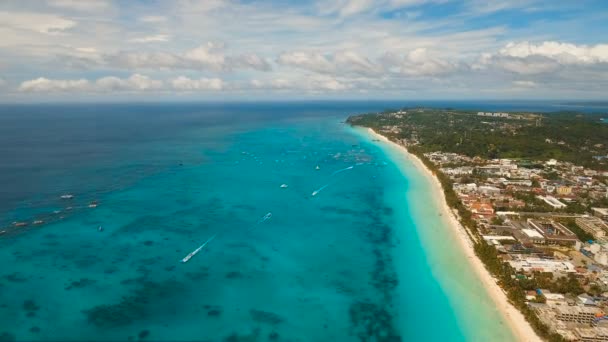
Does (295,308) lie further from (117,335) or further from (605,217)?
(605,217)

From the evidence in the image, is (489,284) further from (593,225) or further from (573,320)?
(593,225)

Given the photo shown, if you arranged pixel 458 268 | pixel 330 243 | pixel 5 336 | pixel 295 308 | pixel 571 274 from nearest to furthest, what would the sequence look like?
pixel 5 336, pixel 295 308, pixel 571 274, pixel 458 268, pixel 330 243

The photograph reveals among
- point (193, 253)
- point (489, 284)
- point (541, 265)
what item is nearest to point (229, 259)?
point (193, 253)

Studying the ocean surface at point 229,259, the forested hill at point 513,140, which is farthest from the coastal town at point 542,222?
the ocean surface at point 229,259

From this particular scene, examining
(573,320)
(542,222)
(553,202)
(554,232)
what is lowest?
(573,320)

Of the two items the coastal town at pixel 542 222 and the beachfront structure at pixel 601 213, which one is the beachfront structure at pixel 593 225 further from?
the beachfront structure at pixel 601 213

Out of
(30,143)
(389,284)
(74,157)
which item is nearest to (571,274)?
(389,284)

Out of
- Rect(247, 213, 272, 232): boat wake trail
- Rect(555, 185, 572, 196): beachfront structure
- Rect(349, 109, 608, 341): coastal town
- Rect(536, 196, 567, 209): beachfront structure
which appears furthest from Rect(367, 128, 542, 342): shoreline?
Rect(247, 213, 272, 232): boat wake trail

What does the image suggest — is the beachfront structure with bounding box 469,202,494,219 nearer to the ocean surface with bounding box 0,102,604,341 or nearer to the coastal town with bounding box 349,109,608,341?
the coastal town with bounding box 349,109,608,341
